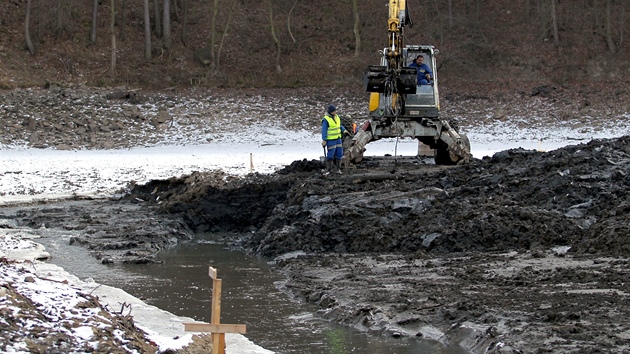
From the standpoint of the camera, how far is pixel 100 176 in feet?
80.5

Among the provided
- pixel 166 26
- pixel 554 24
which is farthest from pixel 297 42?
pixel 554 24

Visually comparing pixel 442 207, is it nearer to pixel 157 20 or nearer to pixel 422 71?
pixel 422 71

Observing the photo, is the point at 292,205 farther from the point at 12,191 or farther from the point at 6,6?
the point at 6,6

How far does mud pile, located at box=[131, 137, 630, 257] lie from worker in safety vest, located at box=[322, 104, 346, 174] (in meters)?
0.48

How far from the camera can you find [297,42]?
4691 centimetres

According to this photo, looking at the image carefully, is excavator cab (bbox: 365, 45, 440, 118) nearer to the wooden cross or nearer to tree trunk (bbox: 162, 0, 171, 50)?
the wooden cross

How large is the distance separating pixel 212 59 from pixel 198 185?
992 inches

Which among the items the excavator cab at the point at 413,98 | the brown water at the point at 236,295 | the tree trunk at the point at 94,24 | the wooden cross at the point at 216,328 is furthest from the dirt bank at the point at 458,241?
the tree trunk at the point at 94,24

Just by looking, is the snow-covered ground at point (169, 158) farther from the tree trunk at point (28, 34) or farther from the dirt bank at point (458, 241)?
the tree trunk at point (28, 34)

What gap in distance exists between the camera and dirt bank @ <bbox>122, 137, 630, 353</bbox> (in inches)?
349

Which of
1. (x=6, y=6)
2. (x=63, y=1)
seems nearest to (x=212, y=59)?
(x=63, y=1)

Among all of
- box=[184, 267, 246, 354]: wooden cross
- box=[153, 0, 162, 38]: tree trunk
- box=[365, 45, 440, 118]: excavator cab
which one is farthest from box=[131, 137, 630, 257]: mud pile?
box=[153, 0, 162, 38]: tree trunk

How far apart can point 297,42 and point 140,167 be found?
73.0ft

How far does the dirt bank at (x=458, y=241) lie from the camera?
8867mm
